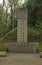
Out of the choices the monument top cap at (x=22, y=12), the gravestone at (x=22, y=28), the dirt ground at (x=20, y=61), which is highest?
the monument top cap at (x=22, y=12)

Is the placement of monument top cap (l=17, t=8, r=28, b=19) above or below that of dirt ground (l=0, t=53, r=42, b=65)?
above

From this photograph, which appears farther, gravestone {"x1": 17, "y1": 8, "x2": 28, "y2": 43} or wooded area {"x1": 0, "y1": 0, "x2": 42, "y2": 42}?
wooded area {"x1": 0, "y1": 0, "x2": 42, "y2": 42}

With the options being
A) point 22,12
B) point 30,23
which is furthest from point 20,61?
point 30,23

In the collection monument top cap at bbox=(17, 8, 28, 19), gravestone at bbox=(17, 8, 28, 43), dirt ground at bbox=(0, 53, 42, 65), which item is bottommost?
dirt ground at bbox=(0, 53, 42, 65)

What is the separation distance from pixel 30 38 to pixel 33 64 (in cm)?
1064

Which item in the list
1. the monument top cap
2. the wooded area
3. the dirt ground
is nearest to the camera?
the dirt ground

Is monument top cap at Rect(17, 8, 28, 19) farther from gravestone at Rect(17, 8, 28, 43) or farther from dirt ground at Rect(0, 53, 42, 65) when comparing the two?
dirt ground at Rect(0, 53, 42, 65)

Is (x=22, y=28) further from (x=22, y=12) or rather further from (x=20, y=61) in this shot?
(x=20, y=61)

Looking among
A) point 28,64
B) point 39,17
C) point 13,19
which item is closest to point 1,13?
point 13,19

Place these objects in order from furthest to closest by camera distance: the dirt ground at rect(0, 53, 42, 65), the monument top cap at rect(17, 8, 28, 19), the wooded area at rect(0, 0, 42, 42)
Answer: the wooded area at rect(0, 0, 42, 42)
the monument top cap at rect(17, 8, 28, 19)
the dirt ground at rect(0, 53, 42, 65)

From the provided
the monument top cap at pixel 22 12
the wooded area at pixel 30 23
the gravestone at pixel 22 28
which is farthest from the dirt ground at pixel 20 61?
the wooded area at pixel 30 23

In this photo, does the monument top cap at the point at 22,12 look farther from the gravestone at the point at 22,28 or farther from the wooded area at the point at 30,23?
the wooded area at the point at 30,23

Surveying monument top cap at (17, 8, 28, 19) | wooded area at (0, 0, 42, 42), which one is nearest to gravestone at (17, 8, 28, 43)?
monument top cap at (17, 8, 28, 19)

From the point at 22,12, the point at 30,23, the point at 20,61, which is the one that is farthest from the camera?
the point at 30,23
